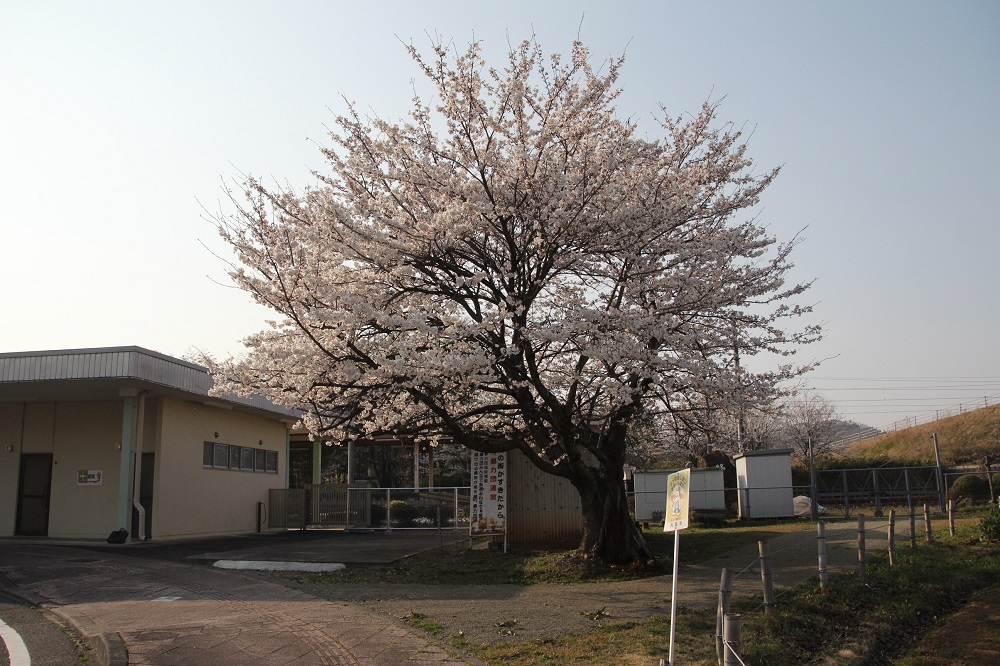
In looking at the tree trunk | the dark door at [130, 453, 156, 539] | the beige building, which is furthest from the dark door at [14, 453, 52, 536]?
the tree trunk

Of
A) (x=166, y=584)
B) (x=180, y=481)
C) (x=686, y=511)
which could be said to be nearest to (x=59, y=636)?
(x=166, y=584)

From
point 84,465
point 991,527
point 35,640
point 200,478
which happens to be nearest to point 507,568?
point 35,640

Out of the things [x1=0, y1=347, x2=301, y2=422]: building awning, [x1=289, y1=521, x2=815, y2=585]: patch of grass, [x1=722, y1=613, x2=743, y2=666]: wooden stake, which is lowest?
[x1=289, y1=521, x2=815, y2=585]: patch of grass

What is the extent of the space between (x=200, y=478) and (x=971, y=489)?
25.3 m

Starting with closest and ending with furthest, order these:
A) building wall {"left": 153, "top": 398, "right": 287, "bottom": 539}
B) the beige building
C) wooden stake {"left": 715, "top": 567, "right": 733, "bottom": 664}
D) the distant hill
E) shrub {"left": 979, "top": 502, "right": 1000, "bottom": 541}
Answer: wooden stake {"left": 715, "top": 567, "right": 733, "bottom": 664}, shrub {"left": 979, "top": 502, "right": 1000, "bottom": 541}, the beige building, building wall {"left": 153, "top": 398, "right": 287, "bottom": 539}, the distant hill

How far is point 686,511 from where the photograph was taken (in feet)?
21.6

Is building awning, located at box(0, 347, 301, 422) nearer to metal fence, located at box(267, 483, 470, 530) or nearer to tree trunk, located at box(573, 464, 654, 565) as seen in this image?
metal fence, located at box(267, 483, 470, 530)

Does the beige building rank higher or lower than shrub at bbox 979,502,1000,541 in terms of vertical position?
higher

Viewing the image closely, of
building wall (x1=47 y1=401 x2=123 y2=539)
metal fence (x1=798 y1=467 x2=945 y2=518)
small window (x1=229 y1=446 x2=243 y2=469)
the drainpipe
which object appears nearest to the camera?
the drainpipe

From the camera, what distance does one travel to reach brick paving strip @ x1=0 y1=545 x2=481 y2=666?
7969 millimetres

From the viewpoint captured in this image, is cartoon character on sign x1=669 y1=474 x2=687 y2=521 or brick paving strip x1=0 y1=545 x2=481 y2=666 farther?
brick paving strip x1=0 y1=545 x2=481 y2=666

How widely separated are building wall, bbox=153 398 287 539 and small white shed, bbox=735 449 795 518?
1591cm

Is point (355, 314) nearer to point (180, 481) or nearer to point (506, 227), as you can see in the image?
point (506, 227)

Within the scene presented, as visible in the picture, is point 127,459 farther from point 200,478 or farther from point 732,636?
point 732,636
